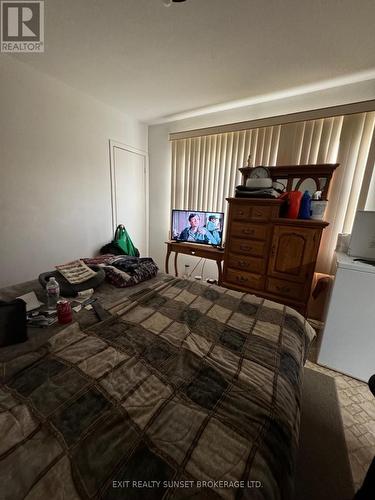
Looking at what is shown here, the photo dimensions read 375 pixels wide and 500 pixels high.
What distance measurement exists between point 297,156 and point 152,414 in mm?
2733

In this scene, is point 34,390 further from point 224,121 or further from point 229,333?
point 224,121

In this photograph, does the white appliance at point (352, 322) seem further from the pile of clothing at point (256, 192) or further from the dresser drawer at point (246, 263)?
the pile of clothing at point (256, 192)

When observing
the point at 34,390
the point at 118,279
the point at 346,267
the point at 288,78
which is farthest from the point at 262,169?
the point at 34,390

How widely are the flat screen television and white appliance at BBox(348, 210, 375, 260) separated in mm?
1393

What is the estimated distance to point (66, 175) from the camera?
8.13 ft

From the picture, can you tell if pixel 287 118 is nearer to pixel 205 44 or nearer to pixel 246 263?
pixel 205 44

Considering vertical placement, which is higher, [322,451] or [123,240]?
[123,240]

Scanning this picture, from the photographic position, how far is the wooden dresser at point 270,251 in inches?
79.1

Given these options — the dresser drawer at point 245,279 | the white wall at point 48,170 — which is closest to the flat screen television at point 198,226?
the dresser drawer at point 245,279

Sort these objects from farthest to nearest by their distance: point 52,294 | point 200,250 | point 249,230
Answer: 1. point 200,250
2. point 249,230
3. point 52,294

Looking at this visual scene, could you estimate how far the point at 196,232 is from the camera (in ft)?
9.73

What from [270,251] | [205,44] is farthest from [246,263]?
[205,44]

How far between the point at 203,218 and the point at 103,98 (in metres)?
1.97

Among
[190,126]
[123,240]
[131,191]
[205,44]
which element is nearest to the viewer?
[205,44]
